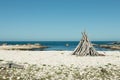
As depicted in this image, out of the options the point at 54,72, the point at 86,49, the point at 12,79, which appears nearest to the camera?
the point at 12,79

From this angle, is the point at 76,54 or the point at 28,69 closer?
the point at 28,69

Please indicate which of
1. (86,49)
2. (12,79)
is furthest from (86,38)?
(12,79)

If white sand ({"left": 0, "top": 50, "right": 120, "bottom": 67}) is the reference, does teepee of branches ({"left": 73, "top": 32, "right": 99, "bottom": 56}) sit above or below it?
above

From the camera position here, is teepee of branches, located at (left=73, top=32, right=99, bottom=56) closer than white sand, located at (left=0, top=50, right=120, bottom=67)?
No

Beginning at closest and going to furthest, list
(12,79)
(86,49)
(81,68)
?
1. (12,79)
2. (81,68)
3. (86,49)

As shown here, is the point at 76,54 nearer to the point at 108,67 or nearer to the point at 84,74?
the point at 108,67

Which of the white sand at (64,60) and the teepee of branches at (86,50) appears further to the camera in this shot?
the teepee of branches at (86,50)

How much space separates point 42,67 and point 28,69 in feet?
4.42

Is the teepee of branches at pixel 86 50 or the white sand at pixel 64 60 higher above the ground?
the teepee of branches at pixel 86 50

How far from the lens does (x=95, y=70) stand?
69.3 feet

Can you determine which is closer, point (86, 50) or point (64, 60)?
point (64, 60)

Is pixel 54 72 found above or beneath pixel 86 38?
beneath

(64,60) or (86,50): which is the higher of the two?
(86,50)

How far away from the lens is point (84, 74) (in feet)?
65.3
